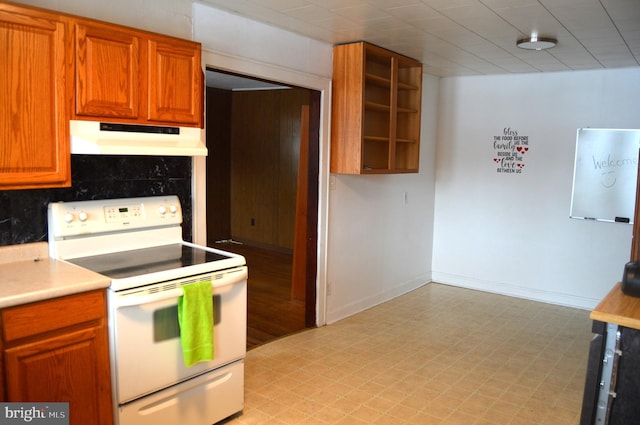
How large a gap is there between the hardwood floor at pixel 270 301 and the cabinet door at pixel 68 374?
5.37 ft

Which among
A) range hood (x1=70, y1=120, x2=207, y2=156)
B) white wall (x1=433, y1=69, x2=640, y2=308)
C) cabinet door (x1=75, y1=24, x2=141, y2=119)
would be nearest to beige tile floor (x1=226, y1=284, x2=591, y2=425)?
white wall (x1=433, y1=69, x2=640, y2=308)

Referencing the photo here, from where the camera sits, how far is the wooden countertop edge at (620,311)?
6.59 feet

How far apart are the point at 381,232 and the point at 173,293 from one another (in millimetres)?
2897

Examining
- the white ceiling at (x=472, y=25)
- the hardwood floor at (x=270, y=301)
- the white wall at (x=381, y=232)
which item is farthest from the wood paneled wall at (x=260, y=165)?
the white ceiling at (x=472, y=25)

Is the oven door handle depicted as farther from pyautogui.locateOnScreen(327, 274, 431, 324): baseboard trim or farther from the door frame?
pyautogui.locateOnScreen(327, 274, 431, 324): baseboard trim

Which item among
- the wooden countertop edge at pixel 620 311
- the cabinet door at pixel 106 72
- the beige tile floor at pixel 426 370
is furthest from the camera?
the beige tile floor at pixel 426 370

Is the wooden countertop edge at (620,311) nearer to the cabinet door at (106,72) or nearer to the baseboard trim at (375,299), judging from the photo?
the cabinet door at (106,72)

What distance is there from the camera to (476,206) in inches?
216

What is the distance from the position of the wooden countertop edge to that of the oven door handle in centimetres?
159

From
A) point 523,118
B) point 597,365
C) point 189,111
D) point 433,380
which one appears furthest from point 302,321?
point 523,118

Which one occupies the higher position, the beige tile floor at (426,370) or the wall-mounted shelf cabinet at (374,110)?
the wall-mounted shelf cabinet at (374,110)

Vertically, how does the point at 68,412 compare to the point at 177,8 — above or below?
below

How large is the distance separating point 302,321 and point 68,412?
2.45 metres

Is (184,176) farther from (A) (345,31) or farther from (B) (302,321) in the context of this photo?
(B) (302,321)
